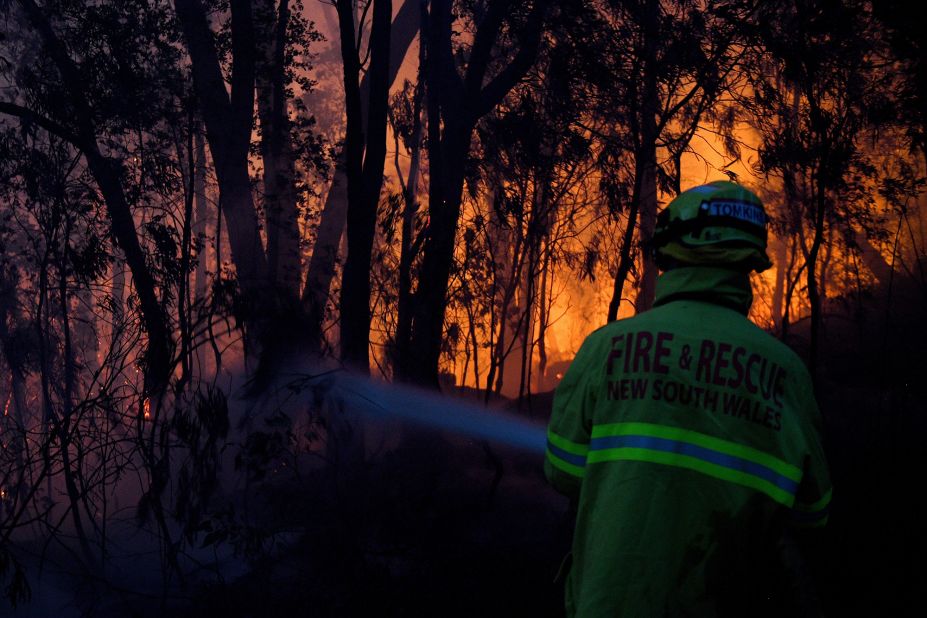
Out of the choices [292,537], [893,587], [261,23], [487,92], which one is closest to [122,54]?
[261,23]

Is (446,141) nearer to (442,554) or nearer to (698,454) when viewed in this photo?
(442,554)

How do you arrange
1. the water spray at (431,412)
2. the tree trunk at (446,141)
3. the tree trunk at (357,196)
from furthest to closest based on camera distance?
the tree trunk at (446,141) < the tree trunk at (357,196) < the water spray at (431,412)

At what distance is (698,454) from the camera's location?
76.0 inches

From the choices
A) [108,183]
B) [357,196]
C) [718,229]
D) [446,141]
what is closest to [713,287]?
[718,229]

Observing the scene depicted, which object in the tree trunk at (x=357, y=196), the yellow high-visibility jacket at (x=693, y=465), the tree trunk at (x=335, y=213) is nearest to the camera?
the yellow high-visibility jacket at (x=693, y=465)

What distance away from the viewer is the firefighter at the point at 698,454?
1.92 meters

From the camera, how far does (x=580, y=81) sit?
38.4ft

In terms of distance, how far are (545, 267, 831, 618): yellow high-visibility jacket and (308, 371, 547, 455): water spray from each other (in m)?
5.38

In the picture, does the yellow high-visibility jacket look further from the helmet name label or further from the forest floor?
the forest floor

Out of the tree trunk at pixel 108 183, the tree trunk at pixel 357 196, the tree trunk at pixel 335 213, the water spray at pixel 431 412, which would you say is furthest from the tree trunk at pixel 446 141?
the tree trunk at pixel 108 183

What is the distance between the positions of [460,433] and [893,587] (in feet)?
26.2

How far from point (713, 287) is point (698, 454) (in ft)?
1.43

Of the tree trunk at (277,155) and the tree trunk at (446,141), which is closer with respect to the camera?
the tree trunk at (446,141)

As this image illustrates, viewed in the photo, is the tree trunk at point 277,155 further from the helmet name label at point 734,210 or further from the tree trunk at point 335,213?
the helmet name label at point 734,210
